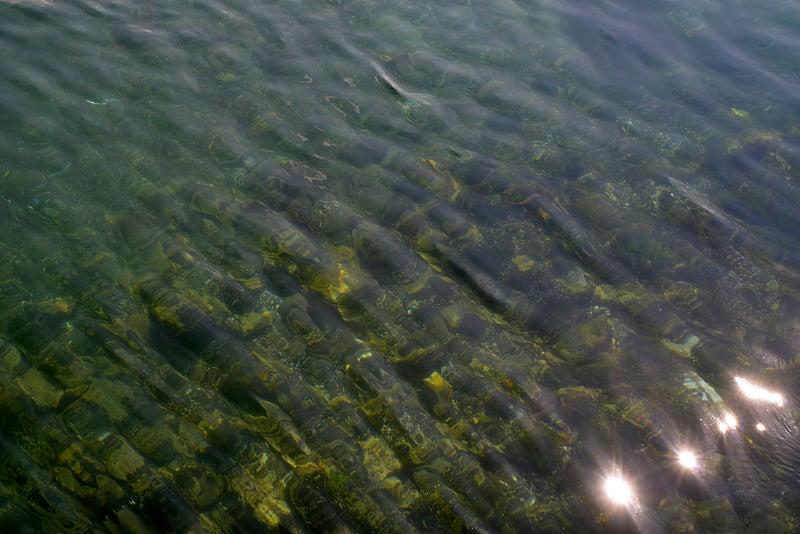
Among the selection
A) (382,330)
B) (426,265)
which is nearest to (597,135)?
(426,265)

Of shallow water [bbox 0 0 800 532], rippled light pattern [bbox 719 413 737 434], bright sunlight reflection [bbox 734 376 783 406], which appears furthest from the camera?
bright sunlight reflection [bbox 734 376 783 406]

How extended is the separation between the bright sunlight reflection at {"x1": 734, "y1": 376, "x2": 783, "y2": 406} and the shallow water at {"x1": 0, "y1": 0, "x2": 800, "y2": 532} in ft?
0.04

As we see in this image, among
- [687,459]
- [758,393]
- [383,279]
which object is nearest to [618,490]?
[687,459]

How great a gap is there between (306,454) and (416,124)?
10.4ft

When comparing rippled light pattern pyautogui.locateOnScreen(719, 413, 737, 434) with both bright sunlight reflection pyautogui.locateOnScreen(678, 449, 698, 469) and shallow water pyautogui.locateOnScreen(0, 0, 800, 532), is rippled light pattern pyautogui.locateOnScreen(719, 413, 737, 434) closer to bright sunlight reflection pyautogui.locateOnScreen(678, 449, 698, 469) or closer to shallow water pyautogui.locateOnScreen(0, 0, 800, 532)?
shallow water pyautogui.locateOnScreen(0, 0, 800, 532)

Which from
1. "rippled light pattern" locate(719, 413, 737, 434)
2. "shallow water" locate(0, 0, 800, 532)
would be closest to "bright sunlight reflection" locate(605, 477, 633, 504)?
"shallow water" locate(0, 0, 800, 532)

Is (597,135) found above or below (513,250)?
above

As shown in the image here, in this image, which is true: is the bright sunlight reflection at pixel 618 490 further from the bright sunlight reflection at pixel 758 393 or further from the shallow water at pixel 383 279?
the bright sunlight reflection at pixel 758 393

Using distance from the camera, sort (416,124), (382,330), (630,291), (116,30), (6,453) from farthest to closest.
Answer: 1. (116,30)
2. (416,124)
3. (630,291)
4. (382,330)
5. (6,453)

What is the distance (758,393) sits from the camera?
10.8 ft

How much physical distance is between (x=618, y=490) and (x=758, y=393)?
1.17 meters

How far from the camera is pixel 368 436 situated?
9.55 ft

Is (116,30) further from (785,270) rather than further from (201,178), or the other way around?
(785,270)

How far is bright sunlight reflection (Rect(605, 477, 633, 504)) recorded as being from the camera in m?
2.79
